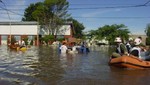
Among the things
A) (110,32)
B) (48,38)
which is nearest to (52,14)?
(48,38)

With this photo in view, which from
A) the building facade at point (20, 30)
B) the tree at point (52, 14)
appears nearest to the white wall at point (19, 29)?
the building facade at point (20, 30)

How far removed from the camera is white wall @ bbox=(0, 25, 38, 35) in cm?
8553

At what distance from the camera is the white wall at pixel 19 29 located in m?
85.5

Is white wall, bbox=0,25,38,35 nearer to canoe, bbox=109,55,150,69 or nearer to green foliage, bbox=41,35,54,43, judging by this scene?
green foliage, bbox=41,35,54,43

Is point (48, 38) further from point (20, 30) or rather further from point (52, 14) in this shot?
point (20, 30)

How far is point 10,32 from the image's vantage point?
82375 millimetres

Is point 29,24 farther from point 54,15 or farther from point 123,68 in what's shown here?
point 123,68

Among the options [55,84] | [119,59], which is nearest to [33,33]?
[119,59]

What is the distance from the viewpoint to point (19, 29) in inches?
3383

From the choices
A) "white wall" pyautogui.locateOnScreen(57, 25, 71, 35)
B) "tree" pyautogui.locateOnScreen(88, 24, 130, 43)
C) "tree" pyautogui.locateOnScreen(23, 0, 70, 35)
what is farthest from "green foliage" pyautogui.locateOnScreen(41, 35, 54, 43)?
"tree" pyautogui.locateOnScreen(88, 24, 130, 43)

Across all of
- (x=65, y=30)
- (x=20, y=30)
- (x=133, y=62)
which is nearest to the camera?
(x=133, y=62)

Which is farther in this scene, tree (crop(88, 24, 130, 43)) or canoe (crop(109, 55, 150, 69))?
tree (crop(88, 24, 130, 43))

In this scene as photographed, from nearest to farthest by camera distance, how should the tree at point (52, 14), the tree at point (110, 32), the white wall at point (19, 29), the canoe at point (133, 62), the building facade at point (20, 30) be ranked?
the canoe at point (133, 62)
the tree at point (52, 14)
the building facade at point (20, 30)
the white wall at point (19, 29)
the tree at point (110, 32)

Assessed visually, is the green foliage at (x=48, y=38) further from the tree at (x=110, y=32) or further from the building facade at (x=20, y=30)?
the tree at (x=110, y=32)
